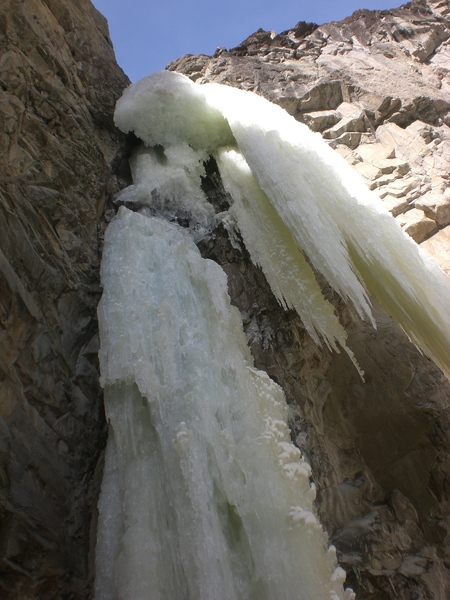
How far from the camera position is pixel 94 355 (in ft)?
12.8

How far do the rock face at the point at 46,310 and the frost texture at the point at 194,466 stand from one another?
29 cm

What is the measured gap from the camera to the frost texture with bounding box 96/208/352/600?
2.53m

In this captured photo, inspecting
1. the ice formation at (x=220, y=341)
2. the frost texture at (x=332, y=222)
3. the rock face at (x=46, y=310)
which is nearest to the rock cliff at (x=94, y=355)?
the rock face at (x=46, y=310)

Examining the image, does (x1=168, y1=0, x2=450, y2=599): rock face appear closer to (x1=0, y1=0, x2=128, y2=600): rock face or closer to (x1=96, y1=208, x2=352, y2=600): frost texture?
(x1=96, y1=208, x2=352, y2=600): frost texture

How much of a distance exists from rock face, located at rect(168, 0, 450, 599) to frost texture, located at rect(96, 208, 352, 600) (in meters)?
1.03

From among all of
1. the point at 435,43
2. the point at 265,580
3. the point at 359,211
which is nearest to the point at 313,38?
the point at 435,43

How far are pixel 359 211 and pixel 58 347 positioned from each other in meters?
3.29

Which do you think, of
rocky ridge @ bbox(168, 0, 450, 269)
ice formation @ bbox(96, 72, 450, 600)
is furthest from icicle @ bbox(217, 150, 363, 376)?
rocky ridge @ bbox(168, 0, 450, 269)

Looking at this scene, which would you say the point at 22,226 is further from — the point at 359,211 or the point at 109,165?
the point at 359,211

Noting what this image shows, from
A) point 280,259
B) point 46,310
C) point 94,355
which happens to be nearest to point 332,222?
point 280,259

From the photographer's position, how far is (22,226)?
3.51m

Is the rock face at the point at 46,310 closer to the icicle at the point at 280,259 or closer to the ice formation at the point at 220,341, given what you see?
the ice formation at the point at 220,341

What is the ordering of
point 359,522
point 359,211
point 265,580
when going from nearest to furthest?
1. point 265,580
2. point 359,522
3. point 359,211

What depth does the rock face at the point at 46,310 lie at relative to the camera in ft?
9.01
